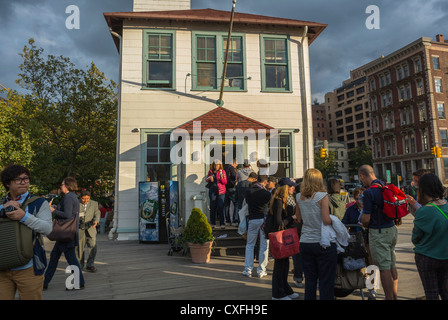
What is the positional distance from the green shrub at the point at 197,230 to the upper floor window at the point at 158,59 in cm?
641

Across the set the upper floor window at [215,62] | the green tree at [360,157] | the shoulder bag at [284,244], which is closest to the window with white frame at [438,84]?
the green tree at [360,157]

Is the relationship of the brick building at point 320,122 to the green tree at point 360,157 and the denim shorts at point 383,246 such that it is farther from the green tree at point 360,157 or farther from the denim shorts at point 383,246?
the denim shorts at point 383,246

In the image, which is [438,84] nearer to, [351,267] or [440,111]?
[440,111]

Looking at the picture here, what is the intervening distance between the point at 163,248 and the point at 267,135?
5.41m

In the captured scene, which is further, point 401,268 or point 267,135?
point 267,135

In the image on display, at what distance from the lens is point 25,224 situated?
3.25 metres

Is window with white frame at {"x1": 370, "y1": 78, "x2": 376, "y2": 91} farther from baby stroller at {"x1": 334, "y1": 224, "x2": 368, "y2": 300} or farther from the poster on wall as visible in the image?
baby stroller at {"x1": 334, "y1": 224, "x2": 368, "y2": 300}

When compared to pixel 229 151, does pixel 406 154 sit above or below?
above

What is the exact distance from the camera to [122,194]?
12188mm

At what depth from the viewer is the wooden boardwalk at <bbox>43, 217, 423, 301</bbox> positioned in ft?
18.0

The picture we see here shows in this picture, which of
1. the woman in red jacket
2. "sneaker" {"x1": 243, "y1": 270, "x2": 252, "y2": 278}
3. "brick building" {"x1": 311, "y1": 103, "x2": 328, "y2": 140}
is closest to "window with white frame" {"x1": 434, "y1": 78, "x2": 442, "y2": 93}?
the woman in red jacket

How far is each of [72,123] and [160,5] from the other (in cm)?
964

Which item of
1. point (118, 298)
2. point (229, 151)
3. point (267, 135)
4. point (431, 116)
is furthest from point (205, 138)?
point (431, 116)

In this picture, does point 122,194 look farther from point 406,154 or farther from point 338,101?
point 338,101
